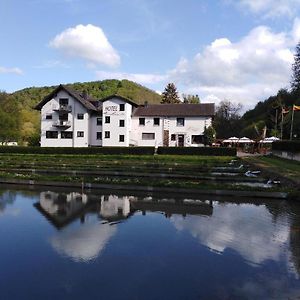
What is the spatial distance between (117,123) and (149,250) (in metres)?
46.6

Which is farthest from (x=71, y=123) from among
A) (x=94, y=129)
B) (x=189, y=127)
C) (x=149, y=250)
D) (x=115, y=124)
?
(x=149, y=250)

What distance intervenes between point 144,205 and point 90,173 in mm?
13057

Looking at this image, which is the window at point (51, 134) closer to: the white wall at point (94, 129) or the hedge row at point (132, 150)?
the white wall at point (94, 129)

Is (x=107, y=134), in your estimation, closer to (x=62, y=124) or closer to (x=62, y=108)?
(x=62, y=124)

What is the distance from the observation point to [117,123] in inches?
2199

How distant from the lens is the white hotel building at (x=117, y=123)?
5588cm

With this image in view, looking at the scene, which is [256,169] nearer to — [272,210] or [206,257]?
[272,210]

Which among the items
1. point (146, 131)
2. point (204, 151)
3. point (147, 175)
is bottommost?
point (147, 175)

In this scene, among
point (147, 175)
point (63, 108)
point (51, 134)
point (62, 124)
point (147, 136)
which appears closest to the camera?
point (147, 175)

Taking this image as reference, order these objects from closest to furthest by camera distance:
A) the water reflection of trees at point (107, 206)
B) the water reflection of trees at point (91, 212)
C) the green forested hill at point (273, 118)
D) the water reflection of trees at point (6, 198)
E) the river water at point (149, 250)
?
1. the river water at point (149, 250)
2. the water reflection of trees at point (91, 212)
3. the water reflection of trees at point (107, 206)
4. the water reflection of trees at point (6, 198)
5. the green forested hill at point (273, 118)

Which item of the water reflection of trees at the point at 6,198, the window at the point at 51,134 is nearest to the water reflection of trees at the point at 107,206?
the water reflection of trees at the point at 6,198

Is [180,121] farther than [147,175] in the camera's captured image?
Yes

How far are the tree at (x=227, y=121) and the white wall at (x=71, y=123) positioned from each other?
40629mm

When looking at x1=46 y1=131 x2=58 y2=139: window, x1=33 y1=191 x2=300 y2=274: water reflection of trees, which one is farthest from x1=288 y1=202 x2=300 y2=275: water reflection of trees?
x1=46 y1=131 x2=58 y2=139: window
